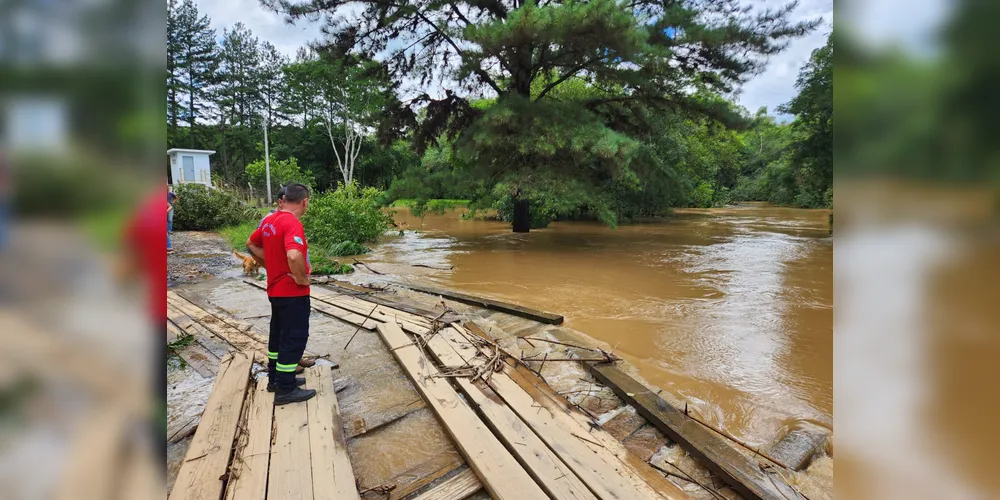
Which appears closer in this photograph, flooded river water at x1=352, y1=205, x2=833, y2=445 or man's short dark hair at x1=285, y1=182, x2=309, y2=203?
man's short dark hair at x1=285, y1=182, x2=309, y2=203

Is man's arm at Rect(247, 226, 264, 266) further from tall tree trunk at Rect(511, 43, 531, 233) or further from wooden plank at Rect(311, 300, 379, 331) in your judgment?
tall tree trunk at Rect(511, 43, 531, 233)

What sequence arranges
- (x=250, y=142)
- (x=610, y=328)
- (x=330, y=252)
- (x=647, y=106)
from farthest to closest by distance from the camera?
(x=250, y=142) → (x=647, y=106) → (x=330, y=252) → (x=610, y=328)

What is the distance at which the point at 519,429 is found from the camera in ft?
9.16

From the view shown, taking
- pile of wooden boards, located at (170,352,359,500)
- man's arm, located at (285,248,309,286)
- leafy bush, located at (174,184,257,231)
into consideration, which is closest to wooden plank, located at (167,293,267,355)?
pile of wooden boards, located at (170,352,359,500)

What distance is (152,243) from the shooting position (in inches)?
21.5

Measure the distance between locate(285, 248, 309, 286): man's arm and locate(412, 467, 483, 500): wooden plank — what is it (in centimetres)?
156

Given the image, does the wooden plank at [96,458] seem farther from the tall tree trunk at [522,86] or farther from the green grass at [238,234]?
the green grass at [238,234]

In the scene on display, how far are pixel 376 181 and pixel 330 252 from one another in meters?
28.0

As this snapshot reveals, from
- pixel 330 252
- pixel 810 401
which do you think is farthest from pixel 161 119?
pixel 330 252

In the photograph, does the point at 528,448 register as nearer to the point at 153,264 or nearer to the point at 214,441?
the point at 214,441

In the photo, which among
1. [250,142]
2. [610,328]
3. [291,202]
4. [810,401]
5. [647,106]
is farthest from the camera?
[250,142]

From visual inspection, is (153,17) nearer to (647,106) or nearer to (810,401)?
(810,401)

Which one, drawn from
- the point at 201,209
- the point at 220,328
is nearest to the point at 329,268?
the point at 220,328

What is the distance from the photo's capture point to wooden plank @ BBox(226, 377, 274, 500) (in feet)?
7.32
